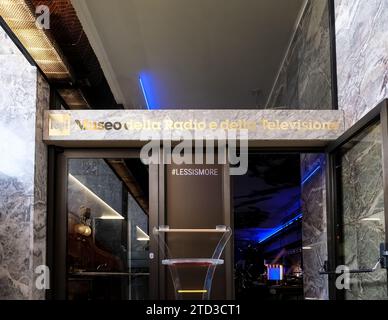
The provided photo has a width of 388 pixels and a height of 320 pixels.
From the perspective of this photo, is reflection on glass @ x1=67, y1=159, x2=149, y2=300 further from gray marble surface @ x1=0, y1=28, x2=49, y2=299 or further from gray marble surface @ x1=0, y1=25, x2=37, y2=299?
gray marble surface @ x1=0, y1=25, x2=37, y2=299

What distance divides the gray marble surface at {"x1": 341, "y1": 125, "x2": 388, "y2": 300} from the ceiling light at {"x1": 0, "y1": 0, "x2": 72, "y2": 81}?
2.50m

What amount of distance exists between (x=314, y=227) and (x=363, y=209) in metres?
1.29

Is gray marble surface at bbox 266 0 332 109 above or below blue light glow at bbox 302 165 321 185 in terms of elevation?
above

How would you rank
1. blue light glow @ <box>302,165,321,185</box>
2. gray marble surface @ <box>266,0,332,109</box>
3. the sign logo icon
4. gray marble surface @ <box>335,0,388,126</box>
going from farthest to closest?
blue light glow @ <box>302,165,321,185</box> < gray marble surface @ <box>266,0,332,109</box> < the sign logo icon < gray marble surface @ <box>335,0,388,126</box>

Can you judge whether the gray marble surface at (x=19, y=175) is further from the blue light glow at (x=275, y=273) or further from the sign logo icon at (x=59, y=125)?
the blue light glow at (x=275, y=273)

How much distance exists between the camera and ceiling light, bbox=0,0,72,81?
397cm

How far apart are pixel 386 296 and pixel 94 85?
306 centimetres

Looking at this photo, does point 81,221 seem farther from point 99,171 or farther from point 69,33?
point 69,33

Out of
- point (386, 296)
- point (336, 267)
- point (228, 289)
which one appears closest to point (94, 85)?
point (228, 289)

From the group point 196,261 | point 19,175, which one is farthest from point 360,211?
point 19,175

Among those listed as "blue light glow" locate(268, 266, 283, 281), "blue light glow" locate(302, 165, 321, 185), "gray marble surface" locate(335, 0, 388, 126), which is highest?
"gray marble surface" locate(335, 0, 388, 126)

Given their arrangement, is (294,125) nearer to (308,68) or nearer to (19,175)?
(308,68)

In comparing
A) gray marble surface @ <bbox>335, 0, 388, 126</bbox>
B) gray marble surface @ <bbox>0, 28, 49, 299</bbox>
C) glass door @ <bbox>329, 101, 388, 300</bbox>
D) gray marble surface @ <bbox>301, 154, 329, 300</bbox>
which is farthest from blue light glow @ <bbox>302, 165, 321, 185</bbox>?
gray marble surface @ <bbox>0, 28, 49, 299</bbox>

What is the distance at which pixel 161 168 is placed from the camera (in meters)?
5.18
